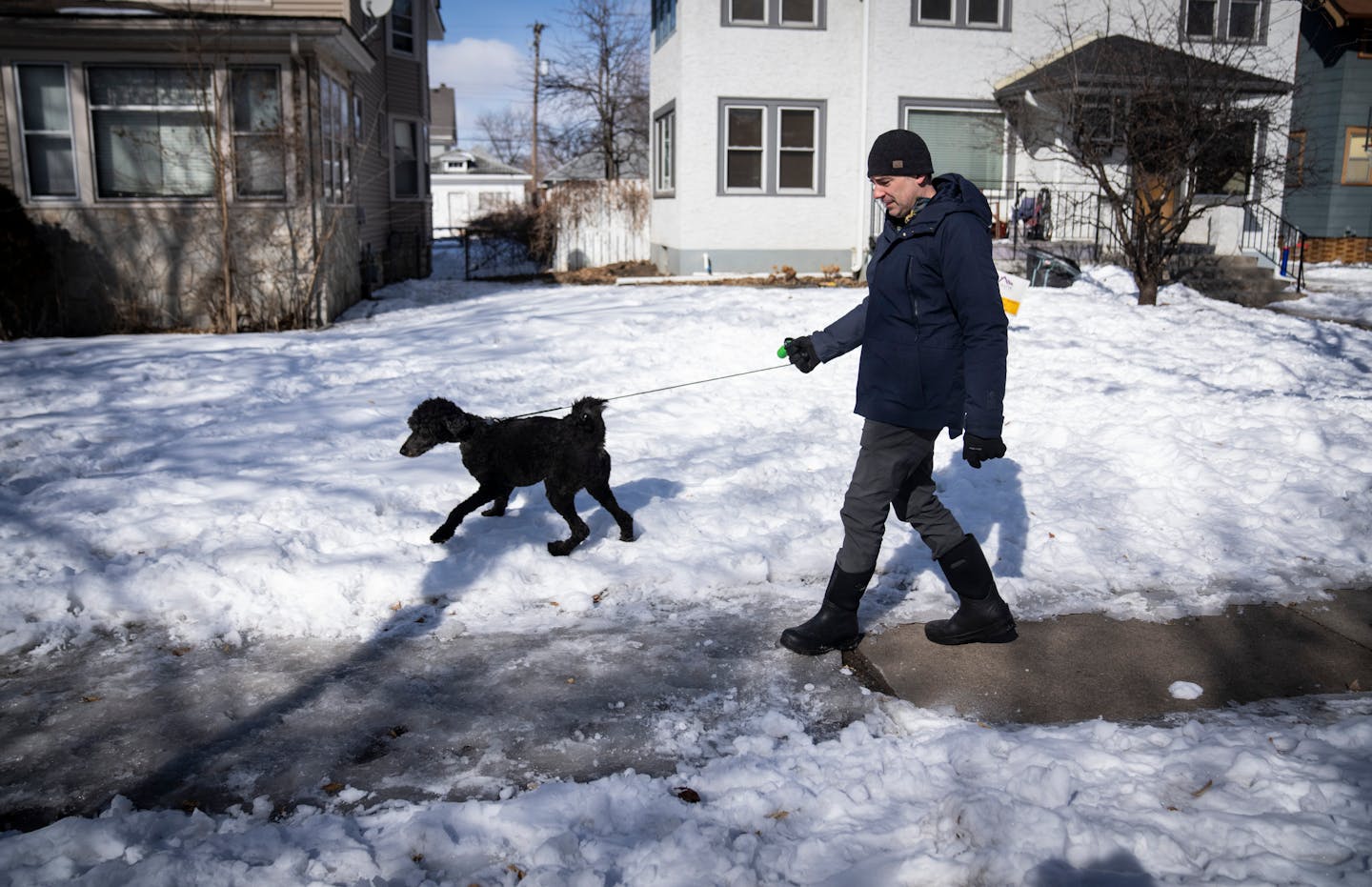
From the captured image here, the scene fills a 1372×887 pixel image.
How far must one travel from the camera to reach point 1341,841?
2760 mm

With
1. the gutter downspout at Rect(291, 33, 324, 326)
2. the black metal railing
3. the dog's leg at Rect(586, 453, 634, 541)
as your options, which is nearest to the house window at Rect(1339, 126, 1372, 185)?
the black metal railing

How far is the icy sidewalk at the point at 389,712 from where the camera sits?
3.25 m

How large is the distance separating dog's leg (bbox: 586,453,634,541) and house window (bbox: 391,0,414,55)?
19913 mm

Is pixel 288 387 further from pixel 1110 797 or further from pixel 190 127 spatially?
pixel 1110 797

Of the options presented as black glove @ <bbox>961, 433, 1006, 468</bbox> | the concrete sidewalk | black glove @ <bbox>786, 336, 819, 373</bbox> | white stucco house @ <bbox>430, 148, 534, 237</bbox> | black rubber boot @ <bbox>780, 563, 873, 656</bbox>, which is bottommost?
the concrete sidewalk

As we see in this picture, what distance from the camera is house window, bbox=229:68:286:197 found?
44.1ft

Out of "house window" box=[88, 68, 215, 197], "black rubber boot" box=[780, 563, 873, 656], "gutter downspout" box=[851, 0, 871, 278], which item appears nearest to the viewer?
"black rubber boot" box=[780, 563, 873, 656]

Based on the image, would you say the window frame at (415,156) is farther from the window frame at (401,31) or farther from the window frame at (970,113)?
the window frame at (970,113)

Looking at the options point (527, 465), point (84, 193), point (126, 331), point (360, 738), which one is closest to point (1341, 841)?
point (360, 738)

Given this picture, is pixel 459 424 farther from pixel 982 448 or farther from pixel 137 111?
pixel 137 111

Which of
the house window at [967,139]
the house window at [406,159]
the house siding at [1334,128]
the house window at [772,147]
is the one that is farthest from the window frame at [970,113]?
the house window at [406,159]

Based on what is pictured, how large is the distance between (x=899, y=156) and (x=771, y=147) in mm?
16041

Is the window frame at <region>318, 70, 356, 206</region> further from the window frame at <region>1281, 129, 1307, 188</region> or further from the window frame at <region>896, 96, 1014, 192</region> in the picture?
the window frame at <region>1281, 129, 1307, 188</region>

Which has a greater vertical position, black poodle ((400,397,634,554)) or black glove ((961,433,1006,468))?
black glove ((961,433,1006,468))
